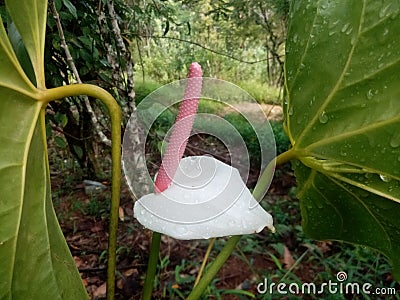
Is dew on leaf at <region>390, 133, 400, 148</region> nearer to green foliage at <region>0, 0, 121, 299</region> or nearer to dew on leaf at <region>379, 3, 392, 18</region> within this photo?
dew on leaf at <region>379, 3, 392, 18</region>

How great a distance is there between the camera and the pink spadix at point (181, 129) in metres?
0.47

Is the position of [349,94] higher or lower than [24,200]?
higher

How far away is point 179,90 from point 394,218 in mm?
312

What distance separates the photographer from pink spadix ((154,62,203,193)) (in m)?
0.47

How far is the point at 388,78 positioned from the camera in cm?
40

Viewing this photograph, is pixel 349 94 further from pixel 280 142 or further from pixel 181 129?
pixel 280 142

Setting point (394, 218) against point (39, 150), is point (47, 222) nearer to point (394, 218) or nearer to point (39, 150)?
point (39, 150)

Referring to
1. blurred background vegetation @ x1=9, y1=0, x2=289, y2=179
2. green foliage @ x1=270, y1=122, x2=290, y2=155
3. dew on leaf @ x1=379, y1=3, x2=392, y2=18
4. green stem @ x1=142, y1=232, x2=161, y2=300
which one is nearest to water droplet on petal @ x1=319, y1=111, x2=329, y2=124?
dew on leaf @ x1=379, y1=3, x2=392, y2=18

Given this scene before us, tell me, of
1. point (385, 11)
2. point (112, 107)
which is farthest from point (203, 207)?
point (385, 11)

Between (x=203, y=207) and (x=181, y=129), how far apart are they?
0.09 meters

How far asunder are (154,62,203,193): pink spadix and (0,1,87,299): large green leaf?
119 millimetres

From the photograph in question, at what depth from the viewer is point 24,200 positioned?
0.42 metres

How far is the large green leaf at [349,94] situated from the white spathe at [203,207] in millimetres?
87

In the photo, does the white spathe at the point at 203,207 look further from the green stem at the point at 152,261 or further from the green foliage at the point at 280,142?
the green foliage at the point at 280,142
